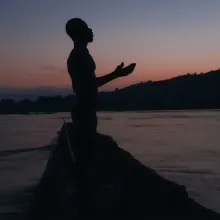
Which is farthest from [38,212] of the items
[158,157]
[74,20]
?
[158,157]

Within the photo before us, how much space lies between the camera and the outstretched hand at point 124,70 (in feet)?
23.4

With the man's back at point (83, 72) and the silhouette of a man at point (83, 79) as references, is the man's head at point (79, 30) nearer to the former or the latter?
the silhouette of a man at point (83, 79)

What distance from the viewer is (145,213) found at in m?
6.60

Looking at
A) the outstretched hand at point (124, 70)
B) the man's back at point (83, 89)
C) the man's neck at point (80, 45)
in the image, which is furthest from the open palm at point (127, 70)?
the man's neck at point (80, 45)

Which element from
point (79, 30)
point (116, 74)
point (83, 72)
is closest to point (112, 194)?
point (116, 74)

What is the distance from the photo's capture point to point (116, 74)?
23.9 ft

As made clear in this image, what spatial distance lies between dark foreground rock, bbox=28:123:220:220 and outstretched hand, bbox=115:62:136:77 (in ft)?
4.07

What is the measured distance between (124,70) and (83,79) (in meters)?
0.65

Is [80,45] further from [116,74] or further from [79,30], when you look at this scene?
[116,74]

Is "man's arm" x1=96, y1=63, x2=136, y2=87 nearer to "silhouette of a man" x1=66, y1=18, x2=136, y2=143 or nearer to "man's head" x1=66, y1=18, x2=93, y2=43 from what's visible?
"silhouette of a man" x1=66, y1=18, x2=136, y2=143

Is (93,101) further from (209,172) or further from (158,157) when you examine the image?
(158,157)

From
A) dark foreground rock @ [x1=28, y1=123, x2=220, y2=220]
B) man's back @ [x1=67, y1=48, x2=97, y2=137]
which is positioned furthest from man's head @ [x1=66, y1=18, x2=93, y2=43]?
dark foreground rock @ [x1=28, y1=123, x2=220, y2=220]

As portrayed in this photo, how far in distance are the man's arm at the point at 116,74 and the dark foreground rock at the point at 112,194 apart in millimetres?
1008

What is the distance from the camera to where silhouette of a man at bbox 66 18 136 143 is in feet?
24.5
